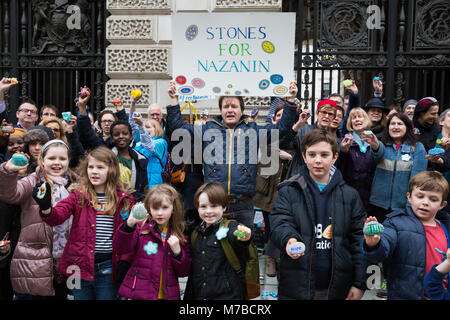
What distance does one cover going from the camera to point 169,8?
6160 mm

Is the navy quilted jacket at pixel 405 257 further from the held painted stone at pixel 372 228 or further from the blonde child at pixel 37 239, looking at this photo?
the blonde child at pixel 37 239

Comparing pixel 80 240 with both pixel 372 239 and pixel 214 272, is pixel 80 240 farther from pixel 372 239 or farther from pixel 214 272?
pixel 372 239

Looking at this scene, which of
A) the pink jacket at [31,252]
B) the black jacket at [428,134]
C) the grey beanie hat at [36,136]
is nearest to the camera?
the pink jacket at [31,252]

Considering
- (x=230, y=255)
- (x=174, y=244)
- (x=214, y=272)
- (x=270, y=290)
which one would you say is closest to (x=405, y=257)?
(x=230, y=255)

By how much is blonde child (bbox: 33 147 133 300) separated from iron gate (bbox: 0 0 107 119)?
368 cm

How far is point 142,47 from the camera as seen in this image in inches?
247

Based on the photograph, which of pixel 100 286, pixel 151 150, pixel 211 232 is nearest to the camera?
pixel 211 232

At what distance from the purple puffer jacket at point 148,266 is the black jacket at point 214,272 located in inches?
2.9

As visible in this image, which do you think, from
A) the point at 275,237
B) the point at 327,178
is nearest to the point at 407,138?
the point at 327,178

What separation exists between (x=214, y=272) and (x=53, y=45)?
203 inches

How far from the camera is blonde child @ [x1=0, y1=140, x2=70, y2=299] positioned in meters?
3.00

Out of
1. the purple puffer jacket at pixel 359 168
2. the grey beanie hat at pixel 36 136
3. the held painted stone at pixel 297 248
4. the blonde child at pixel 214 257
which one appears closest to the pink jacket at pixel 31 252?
the grey beanie hat at pixel 36 136

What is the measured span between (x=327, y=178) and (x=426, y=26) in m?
4.32

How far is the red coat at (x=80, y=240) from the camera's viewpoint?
289cm
